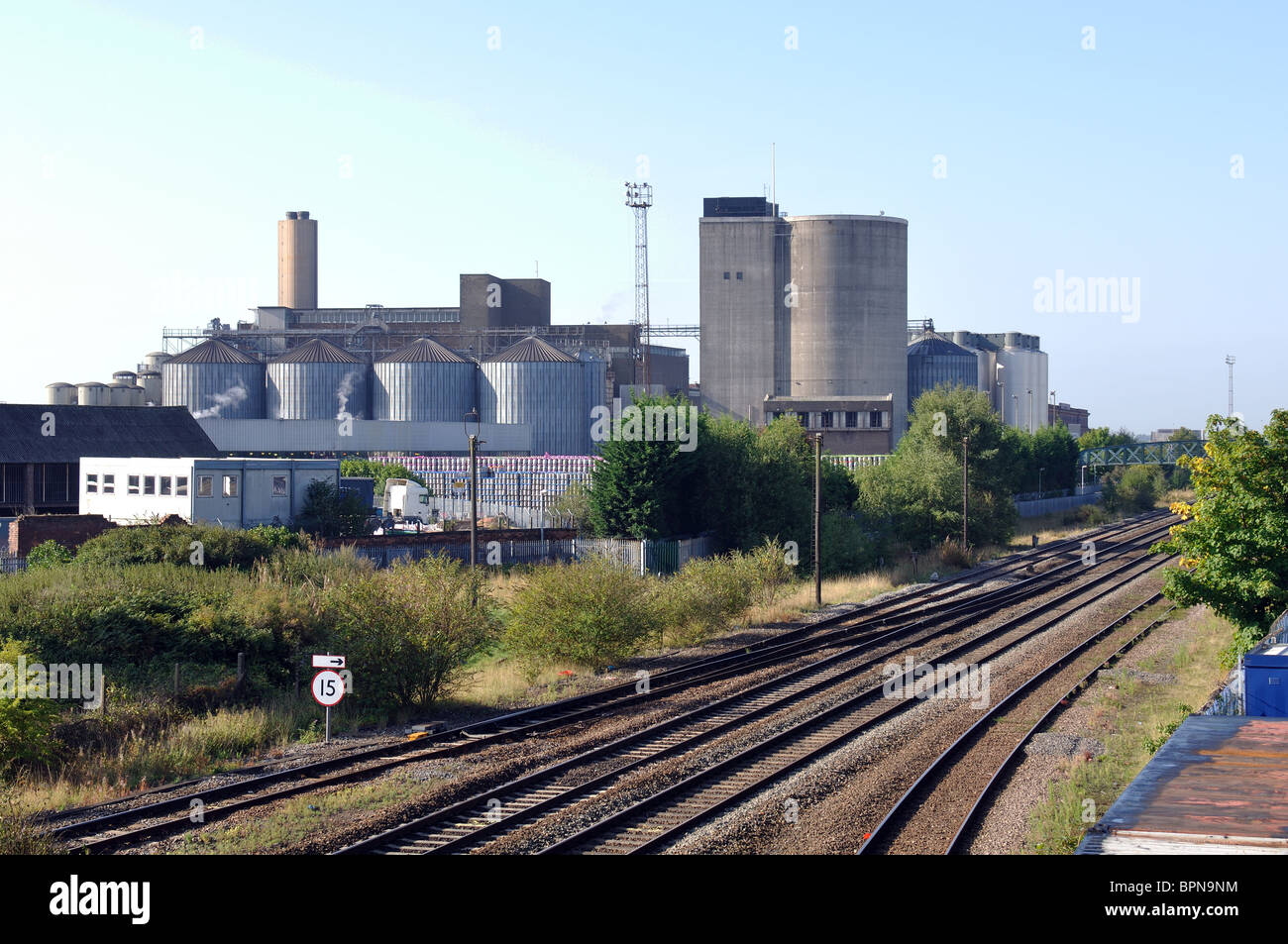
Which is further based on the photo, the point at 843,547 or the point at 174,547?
the point at 843,547

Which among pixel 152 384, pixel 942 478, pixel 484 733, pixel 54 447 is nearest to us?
pixel 484 733

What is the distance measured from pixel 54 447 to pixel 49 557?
23.0 m

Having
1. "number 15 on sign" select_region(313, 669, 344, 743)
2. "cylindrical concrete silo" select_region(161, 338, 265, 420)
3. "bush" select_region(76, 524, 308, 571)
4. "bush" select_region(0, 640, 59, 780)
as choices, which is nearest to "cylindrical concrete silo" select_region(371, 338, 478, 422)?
"cylindrical concrete silo" select_region(161, 338, 265, 420)

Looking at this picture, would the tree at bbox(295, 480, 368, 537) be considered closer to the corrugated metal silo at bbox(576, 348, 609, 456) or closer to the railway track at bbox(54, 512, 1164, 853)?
the railway track at bbox(54, 512, 1164, 853)

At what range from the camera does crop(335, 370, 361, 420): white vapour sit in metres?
94.0

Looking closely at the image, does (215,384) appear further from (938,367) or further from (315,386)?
(938,367)

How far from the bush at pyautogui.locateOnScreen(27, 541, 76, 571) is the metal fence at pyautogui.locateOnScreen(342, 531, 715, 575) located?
1004 centimetres

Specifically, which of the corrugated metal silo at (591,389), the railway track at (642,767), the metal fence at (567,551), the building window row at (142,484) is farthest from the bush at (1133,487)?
the railway track at (642,767)

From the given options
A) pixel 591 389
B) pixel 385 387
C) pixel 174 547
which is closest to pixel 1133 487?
pixel 591 389

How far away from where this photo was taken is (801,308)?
99.2 metres

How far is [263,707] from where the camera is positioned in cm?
2097

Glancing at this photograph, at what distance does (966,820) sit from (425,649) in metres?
10.6

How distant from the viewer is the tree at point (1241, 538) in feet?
78.5
